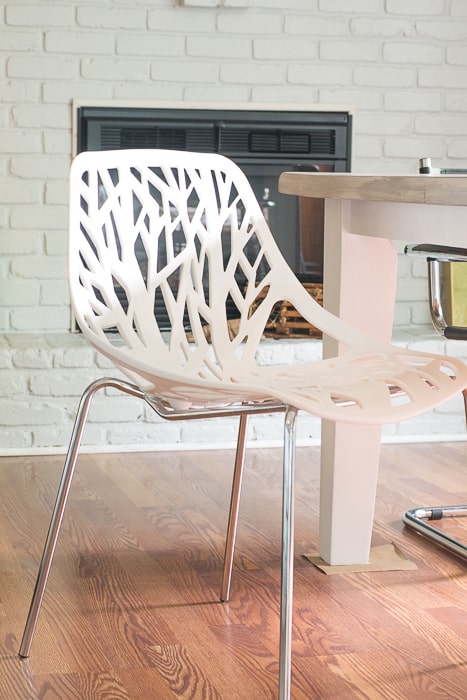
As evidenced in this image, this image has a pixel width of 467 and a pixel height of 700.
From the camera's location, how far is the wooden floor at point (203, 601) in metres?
1.50

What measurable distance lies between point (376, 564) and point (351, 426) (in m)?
0.29

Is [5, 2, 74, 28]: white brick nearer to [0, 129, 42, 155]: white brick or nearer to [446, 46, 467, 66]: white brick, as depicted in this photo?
[0, 129, 42, 155]: white brick

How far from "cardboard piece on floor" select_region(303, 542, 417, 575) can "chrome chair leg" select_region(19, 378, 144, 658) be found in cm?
64

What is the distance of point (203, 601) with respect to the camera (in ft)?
5.95

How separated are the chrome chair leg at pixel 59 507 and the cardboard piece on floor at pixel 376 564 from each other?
25.3 inches

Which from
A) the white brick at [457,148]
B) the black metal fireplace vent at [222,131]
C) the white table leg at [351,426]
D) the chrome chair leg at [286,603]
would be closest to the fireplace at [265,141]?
the black metal fireplace vent at [222,131]

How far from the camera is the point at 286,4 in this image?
3.21m

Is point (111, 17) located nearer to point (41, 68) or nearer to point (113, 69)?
point (113, 69)

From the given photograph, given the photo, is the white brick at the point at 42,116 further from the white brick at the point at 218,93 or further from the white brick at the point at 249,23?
the white brick at the point at 249,23

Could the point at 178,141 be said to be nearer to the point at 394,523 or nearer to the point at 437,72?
the point at 437,72

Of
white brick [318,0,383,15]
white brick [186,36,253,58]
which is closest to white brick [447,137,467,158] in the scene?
white brick [318,0,383,15]

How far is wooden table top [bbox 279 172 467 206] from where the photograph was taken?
1414 millimetres

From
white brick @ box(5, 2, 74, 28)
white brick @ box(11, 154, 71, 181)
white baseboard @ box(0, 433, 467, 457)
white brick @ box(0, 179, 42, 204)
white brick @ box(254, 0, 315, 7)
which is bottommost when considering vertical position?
white baseboard @ box(0, 433, 467, 457)

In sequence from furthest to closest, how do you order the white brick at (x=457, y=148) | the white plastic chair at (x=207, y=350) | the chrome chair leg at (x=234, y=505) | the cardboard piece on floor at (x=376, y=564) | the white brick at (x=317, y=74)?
the white brick at (x=457, y=148) → the white brick at (x=317, y=74) → the cardboard piece on floor at (x=376, y=564) → the chrome chair leg at (x=234, y=505) → the white plastic chair at (x=207, y=350)
